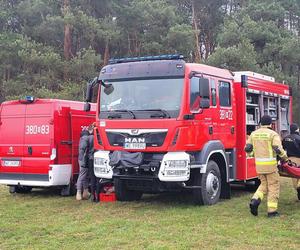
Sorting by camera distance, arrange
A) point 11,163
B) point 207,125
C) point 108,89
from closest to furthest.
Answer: point 207,125 → point 108,89 → point 11,163

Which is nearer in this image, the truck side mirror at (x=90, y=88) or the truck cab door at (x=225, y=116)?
the truck side mirror at (x=90, y=88)

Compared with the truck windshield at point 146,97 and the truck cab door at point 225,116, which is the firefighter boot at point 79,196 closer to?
the truck windshield at point 146,97

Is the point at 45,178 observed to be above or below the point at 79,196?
above

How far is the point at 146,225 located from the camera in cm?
817

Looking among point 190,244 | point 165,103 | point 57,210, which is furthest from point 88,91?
point 190,244

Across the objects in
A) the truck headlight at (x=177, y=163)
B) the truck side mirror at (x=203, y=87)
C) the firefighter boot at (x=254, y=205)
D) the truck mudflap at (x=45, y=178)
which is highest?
the truck side mirror at (x=203, y=87)

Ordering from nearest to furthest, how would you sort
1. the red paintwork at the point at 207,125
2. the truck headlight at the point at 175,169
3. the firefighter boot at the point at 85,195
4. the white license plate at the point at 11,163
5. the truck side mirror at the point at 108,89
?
the truck headlight at the point at 175,169
the red paintwork at the point at 207,125
the truck side mirror at the point at 108,89
the firefighter boot at the point at 85,195
the white license plate at the point at 11,163

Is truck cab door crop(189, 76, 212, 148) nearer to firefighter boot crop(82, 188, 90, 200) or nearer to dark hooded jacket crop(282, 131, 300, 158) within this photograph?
dark hooded jacket crop(282, 131, 300, 158)

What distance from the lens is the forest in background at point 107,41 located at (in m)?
29.8

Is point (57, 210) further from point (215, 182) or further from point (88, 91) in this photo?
point (215, 182)

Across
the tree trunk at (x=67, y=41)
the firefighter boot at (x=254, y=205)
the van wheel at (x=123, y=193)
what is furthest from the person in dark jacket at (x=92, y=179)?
the tree trunk at (x=67, y=41)

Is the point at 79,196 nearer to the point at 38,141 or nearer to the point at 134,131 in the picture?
the point at 38,141

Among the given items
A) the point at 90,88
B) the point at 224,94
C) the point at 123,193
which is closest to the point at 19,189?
the point at 123,193

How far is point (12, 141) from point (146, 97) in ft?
12.8
